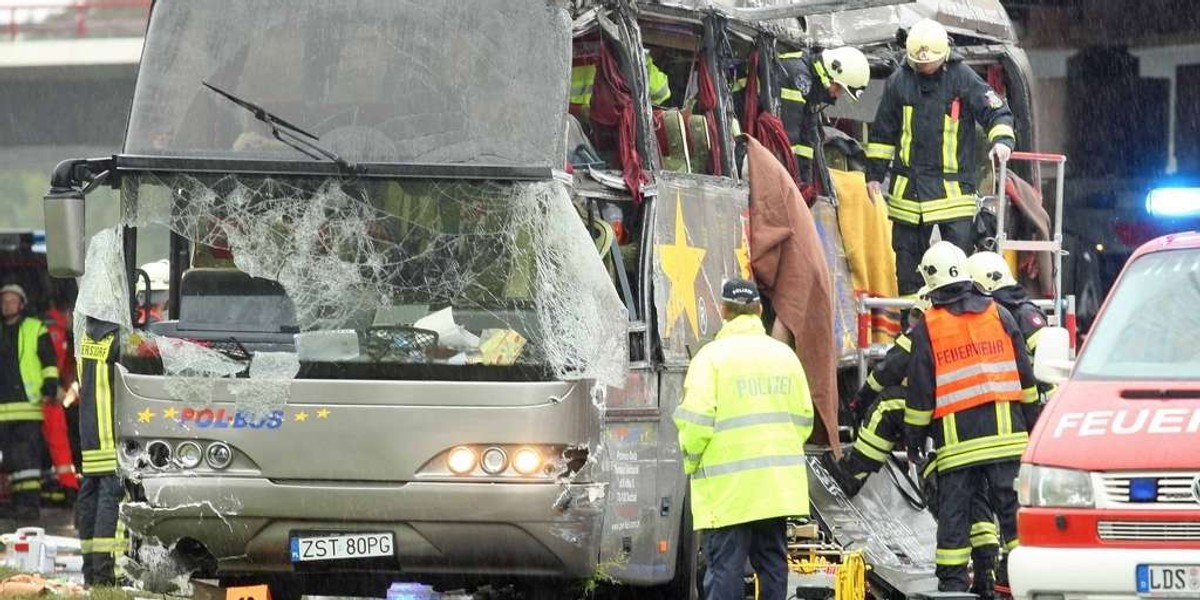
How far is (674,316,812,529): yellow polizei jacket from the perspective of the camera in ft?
30.2

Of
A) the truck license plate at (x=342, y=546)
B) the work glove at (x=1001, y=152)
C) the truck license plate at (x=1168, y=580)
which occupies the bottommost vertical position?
the truck license plate at (x=1168, y=580)

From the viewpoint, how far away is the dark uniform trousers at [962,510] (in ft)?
34.4

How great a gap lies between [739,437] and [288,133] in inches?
85.3

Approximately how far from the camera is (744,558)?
931 centimetres

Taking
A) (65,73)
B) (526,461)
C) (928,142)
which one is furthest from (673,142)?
(65,73)

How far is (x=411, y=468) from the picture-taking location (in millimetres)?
8891

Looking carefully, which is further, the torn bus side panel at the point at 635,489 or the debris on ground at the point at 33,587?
the debris on ground at the point at 33,587

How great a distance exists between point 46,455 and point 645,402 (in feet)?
32.1

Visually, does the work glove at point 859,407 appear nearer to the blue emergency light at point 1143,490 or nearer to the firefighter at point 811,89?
the firefighter at point 811,89

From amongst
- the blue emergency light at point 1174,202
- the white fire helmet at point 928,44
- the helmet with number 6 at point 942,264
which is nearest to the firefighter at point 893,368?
the helmet with number 6 at point 942,264

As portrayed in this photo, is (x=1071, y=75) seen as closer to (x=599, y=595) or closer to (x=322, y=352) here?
(x=599, y=595)

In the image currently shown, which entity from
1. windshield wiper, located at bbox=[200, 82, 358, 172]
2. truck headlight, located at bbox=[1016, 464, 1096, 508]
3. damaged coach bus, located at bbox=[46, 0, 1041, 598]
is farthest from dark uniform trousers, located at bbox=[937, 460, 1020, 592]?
windshield wiper, located at bbox=[200, 82, 358, 172]

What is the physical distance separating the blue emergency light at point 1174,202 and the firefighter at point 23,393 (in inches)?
328

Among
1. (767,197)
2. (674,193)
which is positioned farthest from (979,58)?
(674,193)
